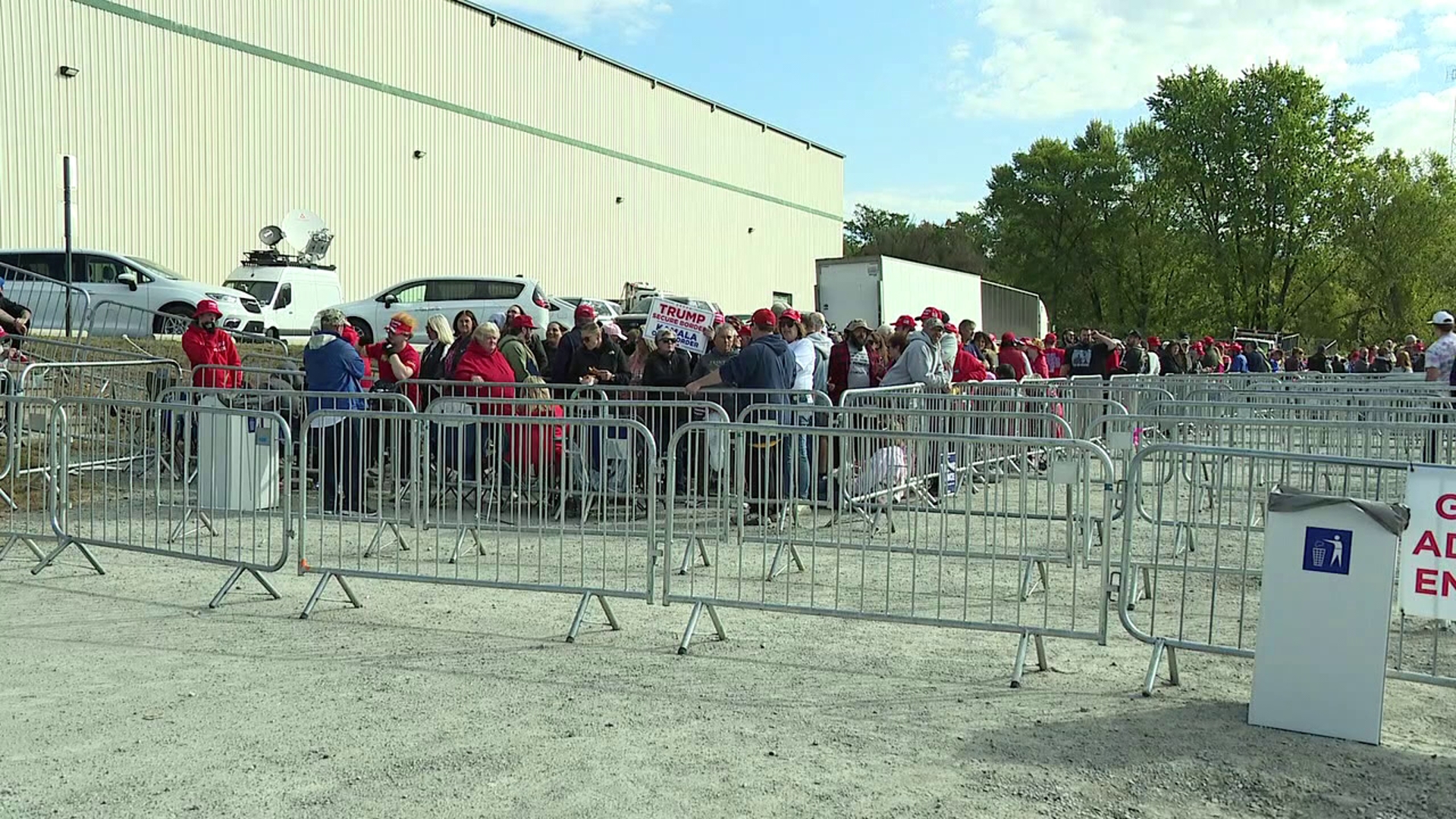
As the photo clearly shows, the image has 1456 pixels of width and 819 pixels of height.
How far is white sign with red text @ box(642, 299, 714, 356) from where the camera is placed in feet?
43.4

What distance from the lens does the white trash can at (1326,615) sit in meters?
5.28

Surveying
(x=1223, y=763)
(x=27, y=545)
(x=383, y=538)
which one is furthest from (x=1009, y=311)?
(x=1223, y=763)

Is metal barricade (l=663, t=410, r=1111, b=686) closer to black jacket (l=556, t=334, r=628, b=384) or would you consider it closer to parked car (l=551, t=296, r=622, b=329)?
black jacket (l=556, t=334, r=628, b=384)

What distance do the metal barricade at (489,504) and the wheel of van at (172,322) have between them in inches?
508

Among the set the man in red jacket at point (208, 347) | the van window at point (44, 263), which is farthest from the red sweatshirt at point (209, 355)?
the van window at point (44, 263)

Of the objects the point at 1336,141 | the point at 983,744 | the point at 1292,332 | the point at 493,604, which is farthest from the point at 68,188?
the point at 1292,332

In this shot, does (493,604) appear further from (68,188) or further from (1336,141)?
(1336,141)

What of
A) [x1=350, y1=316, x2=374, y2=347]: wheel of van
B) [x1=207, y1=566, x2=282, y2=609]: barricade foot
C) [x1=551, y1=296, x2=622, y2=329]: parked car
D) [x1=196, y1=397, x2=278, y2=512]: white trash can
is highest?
[x1=551, y1=296, x2=622, y2=329]: parked car

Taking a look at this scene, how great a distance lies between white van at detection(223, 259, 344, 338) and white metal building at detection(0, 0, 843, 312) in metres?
3.15

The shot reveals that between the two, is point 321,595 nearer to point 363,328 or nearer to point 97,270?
point 97,270

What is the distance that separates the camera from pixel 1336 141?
57062mm

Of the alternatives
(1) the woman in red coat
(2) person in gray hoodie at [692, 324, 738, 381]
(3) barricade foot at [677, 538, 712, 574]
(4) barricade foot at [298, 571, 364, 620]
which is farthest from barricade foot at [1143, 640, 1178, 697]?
(1) the woman in red coat

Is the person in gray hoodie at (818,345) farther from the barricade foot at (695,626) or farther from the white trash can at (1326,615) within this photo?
the white trash can at (1326,615)

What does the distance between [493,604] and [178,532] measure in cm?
304
